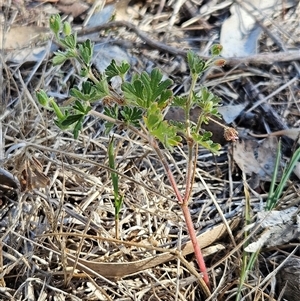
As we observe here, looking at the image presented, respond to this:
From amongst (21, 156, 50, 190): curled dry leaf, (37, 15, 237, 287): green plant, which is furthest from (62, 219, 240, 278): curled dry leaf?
(37, 15, 237, 287): green plant

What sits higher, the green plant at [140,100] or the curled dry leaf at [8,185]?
the green plant at [140,100]

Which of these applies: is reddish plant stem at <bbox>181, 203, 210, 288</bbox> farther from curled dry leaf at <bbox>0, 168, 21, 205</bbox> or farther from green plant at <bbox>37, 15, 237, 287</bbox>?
curled dry leaf at <bbox>0, 168, 21, 205</bbox>

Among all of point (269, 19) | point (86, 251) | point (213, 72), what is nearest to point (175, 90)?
point (213, 72)

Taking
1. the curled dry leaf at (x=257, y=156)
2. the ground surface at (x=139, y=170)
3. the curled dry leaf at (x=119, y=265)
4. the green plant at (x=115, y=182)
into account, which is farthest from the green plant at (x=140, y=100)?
the curled dry leaf at (x=257, y=156)

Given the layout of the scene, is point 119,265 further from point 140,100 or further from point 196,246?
point 140,100

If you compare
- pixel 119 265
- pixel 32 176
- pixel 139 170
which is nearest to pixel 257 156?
pixel 139 170

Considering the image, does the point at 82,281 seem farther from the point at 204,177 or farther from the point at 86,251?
the point at 204,177

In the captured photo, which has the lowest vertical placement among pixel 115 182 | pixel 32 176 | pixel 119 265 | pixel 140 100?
pixel 119 265

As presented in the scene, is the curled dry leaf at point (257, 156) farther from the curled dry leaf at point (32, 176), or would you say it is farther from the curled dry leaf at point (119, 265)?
the curled dry leaf at point (32, 176)
